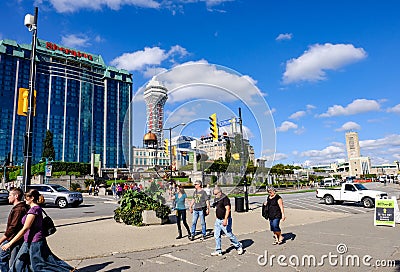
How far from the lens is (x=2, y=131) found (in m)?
104

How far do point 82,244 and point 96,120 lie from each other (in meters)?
123

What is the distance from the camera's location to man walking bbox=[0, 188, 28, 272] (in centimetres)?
496

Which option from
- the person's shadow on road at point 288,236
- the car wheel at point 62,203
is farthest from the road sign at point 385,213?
the car wheel at point 62,203

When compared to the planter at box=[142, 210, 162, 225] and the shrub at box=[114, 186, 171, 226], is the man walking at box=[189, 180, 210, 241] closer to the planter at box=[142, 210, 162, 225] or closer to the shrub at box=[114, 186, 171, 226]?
the planter at box=[142, 210, 162, 225]

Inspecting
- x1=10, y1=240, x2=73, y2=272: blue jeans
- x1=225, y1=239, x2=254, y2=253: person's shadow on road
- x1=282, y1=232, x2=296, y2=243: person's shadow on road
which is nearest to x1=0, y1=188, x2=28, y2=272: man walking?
x1=10, y1=240, x2=73, y2=272: blue jeans

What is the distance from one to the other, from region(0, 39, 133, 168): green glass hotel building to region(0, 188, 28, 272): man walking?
110686 millimetres

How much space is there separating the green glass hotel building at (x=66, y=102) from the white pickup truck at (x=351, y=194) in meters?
103

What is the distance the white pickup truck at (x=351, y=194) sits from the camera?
20.2 meters

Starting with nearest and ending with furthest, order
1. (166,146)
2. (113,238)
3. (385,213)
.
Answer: (113,238), (385,213), (166,146)

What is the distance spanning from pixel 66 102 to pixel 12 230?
404 feet

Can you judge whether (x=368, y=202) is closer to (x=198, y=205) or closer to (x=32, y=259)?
(x=198, y=205)

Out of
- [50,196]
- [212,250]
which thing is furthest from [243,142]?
[50,196]

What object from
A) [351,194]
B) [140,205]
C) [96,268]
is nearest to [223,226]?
[96,268]

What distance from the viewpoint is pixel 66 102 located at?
386ft
